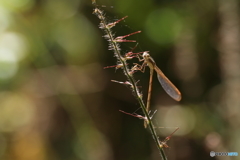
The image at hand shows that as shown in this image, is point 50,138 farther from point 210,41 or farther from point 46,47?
point 210,41

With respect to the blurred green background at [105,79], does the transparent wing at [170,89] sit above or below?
above

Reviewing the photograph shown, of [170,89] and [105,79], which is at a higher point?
[170,89]

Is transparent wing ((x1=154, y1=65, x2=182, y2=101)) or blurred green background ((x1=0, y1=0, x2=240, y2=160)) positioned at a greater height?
transparent wing ((x1=154, y1=65, x2=182, y2=101))

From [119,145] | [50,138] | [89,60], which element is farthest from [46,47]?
[119,145]

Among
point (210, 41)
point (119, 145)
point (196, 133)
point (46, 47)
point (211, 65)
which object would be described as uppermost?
point (46, 47)

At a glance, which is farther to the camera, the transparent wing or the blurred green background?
the blurred green background

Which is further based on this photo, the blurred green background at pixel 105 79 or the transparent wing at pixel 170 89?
the blurred green background at pixel 105 79

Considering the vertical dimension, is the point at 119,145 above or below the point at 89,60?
below

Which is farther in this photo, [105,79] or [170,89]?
[105,79]
